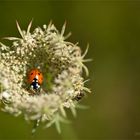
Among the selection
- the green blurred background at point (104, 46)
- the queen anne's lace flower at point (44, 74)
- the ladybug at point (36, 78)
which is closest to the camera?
the queen anne's lace flower at point (44, 74)

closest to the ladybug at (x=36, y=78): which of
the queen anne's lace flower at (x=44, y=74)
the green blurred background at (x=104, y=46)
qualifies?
the queen anne's lace flower at (x=44, y=74)

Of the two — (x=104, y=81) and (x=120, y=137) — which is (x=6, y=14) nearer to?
(x=104, y=81)

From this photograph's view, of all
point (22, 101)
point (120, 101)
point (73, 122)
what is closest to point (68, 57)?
point (22, 101)

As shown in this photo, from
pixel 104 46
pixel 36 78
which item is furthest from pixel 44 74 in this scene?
pixel 104 46

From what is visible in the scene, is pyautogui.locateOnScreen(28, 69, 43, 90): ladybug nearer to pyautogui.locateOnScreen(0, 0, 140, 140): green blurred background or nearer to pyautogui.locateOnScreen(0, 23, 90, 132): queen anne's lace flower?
pyautogui.locateOnScreen(0, 23, 90, 132): queen anne's lace flower

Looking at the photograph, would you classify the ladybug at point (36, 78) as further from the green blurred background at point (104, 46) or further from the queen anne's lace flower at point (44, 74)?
the green blurred background at point (104, 46)

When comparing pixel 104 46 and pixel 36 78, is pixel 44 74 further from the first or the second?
pixel 104 46

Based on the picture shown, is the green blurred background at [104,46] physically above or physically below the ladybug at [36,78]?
above
